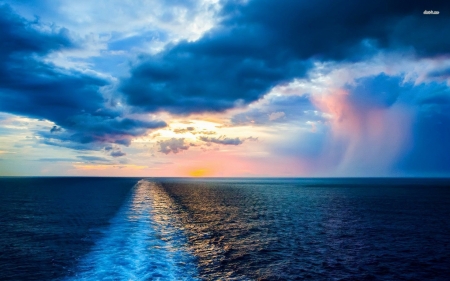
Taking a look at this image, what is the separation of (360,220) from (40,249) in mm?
45685

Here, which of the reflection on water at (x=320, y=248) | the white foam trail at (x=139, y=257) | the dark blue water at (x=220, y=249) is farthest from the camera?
the reflection on water at (x=320, y=248)

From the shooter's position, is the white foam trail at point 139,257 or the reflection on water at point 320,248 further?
the reflection on water at point 320,248

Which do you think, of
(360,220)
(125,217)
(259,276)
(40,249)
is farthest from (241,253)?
(360,220)

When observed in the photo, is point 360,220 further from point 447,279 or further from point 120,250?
point 120,250

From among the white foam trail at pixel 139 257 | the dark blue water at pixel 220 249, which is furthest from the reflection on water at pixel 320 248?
the white foam trail at pixel 139 257

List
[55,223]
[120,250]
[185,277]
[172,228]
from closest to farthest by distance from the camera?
[185,277], [120,250], [172,228], [55,223]

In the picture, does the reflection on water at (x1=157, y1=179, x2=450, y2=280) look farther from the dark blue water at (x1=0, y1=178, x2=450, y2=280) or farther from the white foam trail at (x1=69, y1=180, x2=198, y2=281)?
the white foam trail at (x1=69, y1=180, x2=198, y2=281)

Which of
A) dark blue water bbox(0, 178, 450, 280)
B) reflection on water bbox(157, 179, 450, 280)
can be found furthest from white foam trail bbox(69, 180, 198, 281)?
reflection on water bbox(157, 179, 450, 280)

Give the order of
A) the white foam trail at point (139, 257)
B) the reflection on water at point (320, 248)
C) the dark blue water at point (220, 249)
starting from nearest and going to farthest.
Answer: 1. the white foam trail at point (139, 257)
2. the dark blue water at point (220, 249)
3. the reflection on water at point (320, 248)

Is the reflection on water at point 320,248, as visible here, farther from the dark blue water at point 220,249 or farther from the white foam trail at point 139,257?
the white foam trail at point 139,257

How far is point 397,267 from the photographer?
80.6 feet

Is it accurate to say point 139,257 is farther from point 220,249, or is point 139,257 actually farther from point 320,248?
point 320,248

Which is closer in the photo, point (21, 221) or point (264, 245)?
point (264, 245)

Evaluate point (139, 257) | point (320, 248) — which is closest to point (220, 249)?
point (139, 257)
